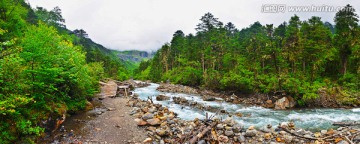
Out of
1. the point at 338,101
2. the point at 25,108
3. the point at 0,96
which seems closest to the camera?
the point at 0,96

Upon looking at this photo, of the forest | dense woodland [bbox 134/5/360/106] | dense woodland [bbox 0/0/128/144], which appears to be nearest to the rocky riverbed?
dense woodland [bbox 0/0/128/144]

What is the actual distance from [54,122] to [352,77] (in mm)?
35732

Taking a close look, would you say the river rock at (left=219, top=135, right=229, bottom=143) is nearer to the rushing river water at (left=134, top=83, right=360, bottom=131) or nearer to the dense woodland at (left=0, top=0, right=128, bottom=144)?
the rushing river water at (left=134, top=83, right=360, bottom=131)

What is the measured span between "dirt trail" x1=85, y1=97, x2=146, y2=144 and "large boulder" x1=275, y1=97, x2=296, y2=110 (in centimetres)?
1591

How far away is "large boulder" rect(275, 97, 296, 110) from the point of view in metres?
22.4

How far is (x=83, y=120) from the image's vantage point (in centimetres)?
1535

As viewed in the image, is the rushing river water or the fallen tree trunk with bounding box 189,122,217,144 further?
the rushing river water

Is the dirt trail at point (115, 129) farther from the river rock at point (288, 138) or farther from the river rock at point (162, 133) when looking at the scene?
the river rock at point (288, 138)

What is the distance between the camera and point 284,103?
900 inches

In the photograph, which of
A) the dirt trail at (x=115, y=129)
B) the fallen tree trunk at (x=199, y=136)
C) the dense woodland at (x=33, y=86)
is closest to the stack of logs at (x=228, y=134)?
the fallen tree trunk at (x=199, y=136)

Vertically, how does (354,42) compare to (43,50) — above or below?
above

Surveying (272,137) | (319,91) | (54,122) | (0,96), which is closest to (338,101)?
(319,91)

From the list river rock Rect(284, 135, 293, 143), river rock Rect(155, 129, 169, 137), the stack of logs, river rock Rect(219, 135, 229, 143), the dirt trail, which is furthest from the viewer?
river rock Rect(155, 129, 169, 137)

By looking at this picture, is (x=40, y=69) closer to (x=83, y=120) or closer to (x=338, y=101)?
(x=83, y=120)
